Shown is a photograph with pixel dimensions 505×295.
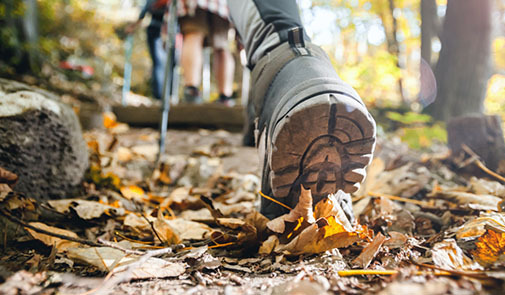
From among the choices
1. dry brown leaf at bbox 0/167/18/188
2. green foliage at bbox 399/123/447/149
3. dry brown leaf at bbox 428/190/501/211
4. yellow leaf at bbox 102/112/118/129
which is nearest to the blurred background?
green foliage at bbox 399/123/447/149

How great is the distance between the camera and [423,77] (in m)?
6.42

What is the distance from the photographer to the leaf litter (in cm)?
61

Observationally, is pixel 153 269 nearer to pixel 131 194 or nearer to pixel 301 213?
pixel 301 213

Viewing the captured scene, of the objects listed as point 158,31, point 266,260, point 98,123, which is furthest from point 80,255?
point 158,31

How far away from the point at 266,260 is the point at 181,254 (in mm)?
201

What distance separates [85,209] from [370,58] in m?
6.62

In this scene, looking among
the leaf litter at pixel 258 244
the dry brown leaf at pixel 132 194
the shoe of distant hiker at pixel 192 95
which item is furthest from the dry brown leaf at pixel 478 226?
the shoe of distant hiker at pixel 192 95

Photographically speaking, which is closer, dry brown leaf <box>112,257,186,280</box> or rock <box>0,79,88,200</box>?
dry brown leaf <box>112,257,186,280</box>

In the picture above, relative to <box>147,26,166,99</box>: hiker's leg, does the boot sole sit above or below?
below

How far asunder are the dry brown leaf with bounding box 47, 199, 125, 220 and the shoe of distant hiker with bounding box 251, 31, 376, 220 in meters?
0.56

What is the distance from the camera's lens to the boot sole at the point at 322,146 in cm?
79

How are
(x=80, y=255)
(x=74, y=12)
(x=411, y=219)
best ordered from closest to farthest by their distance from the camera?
(x=80, y=255), (x=411, y=219), (x=74, y=12)

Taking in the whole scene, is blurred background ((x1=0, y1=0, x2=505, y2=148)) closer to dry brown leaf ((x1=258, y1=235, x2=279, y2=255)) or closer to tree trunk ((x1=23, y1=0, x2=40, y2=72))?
tree trunk ((x1=23, y1=0, x2=40, y2=72))

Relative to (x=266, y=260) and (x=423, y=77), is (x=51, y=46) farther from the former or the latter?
(x=266, y=260)
